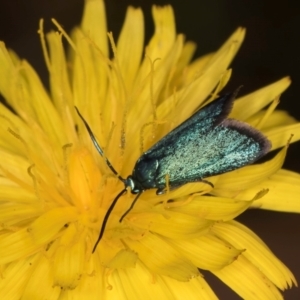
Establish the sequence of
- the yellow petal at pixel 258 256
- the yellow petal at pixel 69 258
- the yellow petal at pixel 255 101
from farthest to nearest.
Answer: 1. the yellow petal at pixel 255 101
2. the yellow petal at pixel 258 256
3. the yellow petal at pixel 69 258

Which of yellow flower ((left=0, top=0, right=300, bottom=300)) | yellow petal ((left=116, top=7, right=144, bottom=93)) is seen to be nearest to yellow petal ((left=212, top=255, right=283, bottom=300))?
yellow flower ((left=0, top=0, right=300, bottom=300))

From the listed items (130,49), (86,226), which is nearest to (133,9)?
(130,49)

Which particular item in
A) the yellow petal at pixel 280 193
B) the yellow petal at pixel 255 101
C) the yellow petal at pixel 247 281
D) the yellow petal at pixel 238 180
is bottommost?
the yellow petal at pixel 247 281

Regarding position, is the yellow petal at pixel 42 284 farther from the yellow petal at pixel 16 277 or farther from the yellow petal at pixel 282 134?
the yellow petal at pixel 282 134

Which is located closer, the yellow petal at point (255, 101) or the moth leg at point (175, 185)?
the moth leg at point (175, 185)

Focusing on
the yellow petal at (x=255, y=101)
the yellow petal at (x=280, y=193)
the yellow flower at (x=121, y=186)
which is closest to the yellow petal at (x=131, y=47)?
the yellow flower at (x=121, y=186)

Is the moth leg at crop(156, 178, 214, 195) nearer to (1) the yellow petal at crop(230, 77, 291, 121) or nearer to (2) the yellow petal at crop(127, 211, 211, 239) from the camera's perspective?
(2) the yellow petal at crop(127, 211, 211, 239)
